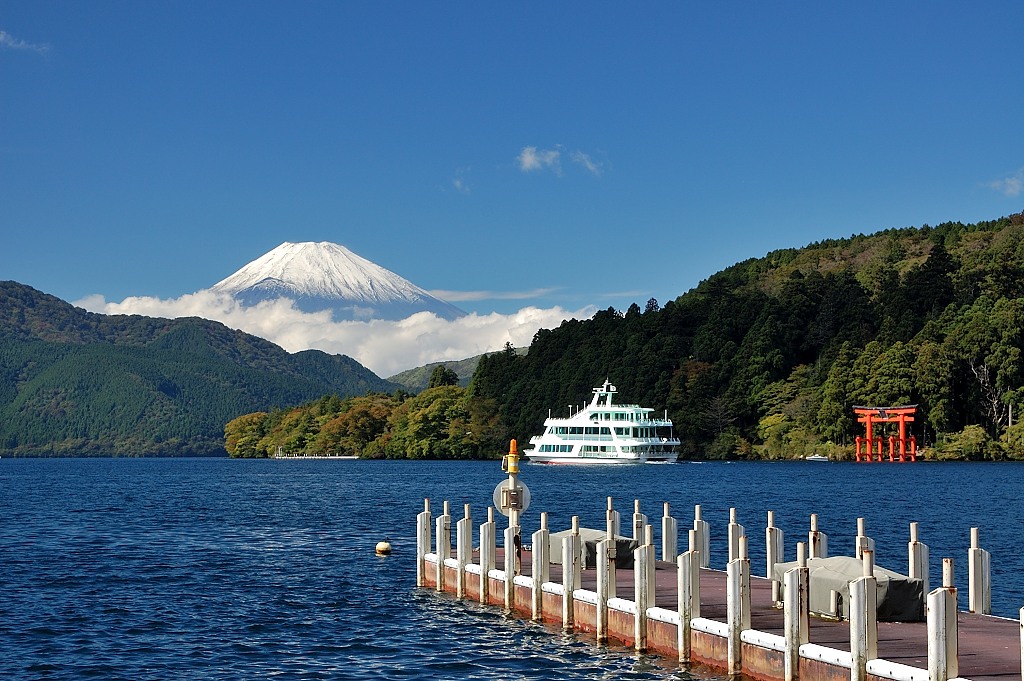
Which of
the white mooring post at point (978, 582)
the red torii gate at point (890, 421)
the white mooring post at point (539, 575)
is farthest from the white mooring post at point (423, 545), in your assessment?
the red torii gate at point (890, 421)

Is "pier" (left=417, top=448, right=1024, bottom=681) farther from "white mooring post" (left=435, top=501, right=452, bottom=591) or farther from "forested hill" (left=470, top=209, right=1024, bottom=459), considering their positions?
"forested hill" (left=470, top=209, right=1024, bottom=459)

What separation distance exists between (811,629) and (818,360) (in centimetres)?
14040

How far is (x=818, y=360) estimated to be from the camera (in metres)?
158

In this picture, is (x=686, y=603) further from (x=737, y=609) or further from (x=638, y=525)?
(x=638, y=525)

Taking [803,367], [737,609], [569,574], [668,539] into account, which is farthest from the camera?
[803,367]

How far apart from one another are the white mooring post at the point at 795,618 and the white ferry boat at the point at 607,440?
12936 centimetres

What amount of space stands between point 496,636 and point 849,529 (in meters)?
30.2

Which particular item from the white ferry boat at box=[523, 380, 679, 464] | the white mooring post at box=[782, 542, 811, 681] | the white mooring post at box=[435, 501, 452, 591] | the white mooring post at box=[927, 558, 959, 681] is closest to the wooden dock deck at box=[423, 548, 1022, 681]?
the white mooring post at box=[782, 542, 811, 681]

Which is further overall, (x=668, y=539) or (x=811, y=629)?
(x=668, y=539)

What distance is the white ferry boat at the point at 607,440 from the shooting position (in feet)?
490

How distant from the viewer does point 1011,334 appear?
133m

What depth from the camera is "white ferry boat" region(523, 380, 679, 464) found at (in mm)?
149500

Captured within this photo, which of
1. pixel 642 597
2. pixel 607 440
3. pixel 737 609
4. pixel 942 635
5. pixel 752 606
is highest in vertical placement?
pixel 607 440

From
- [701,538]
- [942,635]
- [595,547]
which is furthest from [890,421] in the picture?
[942,635]
